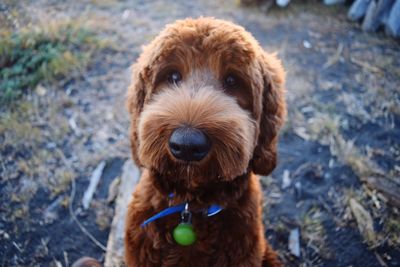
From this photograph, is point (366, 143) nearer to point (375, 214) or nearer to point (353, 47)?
point (375, 214)

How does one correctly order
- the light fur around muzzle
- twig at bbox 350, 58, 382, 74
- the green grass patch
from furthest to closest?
twig at bbox 350, 58, 382, 74 → the green grass patch → the light fur around muzzle

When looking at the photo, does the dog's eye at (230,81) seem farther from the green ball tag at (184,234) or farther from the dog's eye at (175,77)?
the green ball tag at (184,234)

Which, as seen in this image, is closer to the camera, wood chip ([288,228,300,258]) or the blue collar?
the blue collar

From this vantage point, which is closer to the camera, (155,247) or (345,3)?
(155,247)

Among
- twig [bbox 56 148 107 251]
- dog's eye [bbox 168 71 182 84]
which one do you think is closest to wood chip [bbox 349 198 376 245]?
dog's eye [bbox 168 71 182 84]

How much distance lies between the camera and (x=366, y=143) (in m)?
4.21

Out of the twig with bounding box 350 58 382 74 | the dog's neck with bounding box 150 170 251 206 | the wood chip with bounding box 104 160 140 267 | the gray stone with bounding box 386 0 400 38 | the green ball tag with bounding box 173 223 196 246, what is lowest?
the wood chip with bounding box 104 160 140 267

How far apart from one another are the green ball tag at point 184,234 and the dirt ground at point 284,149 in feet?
3.94

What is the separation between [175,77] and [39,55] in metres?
3.22

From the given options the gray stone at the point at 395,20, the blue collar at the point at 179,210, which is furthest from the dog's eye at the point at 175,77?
the gray stone at the point at 395,20

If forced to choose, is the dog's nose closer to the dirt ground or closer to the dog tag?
the dog tag

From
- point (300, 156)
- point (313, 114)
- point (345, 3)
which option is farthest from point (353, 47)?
point (300, 156)

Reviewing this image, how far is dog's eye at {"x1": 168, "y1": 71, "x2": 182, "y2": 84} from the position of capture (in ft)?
8.08

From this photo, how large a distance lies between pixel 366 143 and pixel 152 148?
10.2 ft
